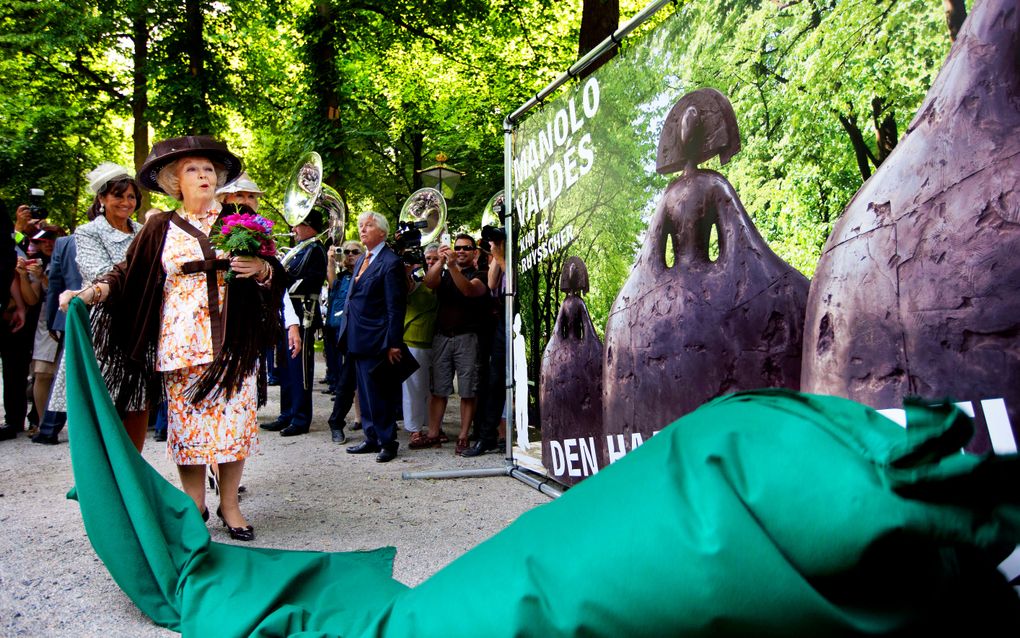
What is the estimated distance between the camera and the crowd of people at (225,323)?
4.27m

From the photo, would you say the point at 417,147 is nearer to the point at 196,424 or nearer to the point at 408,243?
the point at 408,243

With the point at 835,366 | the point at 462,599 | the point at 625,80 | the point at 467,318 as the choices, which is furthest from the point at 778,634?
the point at 467,318

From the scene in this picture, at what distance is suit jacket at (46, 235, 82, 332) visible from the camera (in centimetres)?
702

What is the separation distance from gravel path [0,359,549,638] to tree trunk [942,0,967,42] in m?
3.05

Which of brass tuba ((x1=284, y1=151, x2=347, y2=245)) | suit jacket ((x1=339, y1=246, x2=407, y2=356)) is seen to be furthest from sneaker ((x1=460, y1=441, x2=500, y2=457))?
brass tuba ((x1=284, y1=151, x2=347, y2=245))

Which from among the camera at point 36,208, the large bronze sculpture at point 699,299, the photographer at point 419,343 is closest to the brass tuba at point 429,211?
the photographer at point 419,343

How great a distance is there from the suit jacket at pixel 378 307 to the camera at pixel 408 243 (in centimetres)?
62

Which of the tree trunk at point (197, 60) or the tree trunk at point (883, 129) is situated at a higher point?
the tree trunk at point (197, 60)

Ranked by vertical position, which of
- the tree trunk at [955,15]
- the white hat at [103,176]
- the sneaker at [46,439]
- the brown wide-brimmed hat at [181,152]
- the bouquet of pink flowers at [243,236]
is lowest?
the sneaker at [46,439]

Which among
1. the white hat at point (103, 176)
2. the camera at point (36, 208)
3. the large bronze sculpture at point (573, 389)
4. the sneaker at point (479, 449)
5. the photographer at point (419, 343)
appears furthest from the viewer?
the camera at point (36, 208)

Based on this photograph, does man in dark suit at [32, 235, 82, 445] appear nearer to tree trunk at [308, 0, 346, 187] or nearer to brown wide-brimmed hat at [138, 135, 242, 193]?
brown wide-brimmed hat at [138, 135, 242, 193]

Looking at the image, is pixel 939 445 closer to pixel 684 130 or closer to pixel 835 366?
pixel 835 366

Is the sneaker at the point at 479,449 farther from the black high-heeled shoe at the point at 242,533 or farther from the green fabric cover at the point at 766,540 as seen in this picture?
the green fabric cover at the point at 766,540

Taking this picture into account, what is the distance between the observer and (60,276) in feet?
23.4
